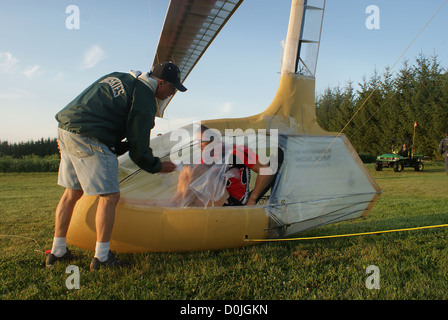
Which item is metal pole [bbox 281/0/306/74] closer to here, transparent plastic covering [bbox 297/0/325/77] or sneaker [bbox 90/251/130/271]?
transparent plastic covering [bbox 297/0/325/77]

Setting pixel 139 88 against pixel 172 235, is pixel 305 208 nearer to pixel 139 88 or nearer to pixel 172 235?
pixel 172 235

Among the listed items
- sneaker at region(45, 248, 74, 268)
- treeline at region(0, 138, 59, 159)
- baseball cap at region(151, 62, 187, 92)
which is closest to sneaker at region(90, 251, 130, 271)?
sneaker at region(45, 248, 74, 268)

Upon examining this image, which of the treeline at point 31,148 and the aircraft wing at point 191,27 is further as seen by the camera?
the treeline at point 31,148

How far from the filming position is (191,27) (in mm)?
9352

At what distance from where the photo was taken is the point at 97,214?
2477mm

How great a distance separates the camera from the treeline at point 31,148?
23.5 metres

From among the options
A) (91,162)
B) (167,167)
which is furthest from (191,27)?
(91,162)

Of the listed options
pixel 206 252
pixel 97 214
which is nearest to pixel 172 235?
pixel 206 252

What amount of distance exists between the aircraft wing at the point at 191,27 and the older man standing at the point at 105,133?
19.1 feet

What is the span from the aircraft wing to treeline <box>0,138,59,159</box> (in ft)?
55.3

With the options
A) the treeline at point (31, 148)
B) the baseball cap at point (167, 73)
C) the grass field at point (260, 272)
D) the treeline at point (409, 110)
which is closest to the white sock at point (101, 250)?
the grass field at point (260, 272)

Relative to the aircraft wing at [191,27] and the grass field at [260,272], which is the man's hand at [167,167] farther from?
the aircraft wing at [191,27]

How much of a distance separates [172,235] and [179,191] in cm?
47

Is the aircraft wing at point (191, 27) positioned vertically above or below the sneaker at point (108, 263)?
above
